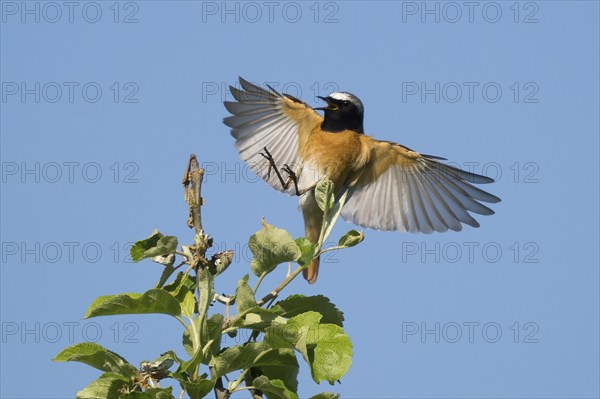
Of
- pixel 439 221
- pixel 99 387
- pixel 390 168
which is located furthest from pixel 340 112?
pixel 99 387

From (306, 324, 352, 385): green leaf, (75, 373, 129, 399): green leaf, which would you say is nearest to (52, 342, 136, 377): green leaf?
(75, 373, 129, 399): green leaf

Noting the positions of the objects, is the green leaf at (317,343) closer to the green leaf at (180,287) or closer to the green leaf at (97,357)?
the green leaf at (180,287)

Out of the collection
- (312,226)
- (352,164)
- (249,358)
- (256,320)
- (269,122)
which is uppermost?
(269,122)

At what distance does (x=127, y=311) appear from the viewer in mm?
3238

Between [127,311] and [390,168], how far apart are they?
5159mm

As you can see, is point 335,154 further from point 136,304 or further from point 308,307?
point 136,304

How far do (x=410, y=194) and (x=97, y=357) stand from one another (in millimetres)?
5325

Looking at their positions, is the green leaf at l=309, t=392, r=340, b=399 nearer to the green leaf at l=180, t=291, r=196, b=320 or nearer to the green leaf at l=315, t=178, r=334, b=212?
the green leaf at l=180, t=291, r=196, b=320

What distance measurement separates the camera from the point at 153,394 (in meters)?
2.96

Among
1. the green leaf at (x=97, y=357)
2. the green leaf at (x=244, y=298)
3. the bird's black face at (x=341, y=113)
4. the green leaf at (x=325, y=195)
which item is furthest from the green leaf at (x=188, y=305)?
the bird's black face at (x=341, y=113)

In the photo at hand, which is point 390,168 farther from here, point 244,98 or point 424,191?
point 244,98

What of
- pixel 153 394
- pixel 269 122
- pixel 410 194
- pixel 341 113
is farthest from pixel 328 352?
pixel 269 122

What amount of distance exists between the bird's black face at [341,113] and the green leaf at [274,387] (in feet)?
15.7

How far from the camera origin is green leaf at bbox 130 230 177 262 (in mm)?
3289
